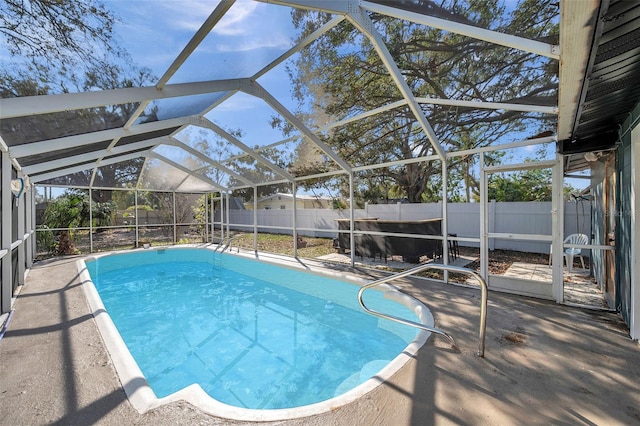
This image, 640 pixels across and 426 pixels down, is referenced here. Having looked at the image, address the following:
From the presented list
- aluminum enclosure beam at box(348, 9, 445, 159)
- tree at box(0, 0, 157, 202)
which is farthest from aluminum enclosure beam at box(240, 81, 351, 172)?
aluminum enclosure beam at box(348, 9, 445, 159)

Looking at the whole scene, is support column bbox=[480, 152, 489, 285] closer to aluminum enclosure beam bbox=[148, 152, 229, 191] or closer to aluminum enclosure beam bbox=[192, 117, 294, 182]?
aluminum enclosure beam bbox=[192, 117, 294, 182]

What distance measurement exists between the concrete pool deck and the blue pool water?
94 cm

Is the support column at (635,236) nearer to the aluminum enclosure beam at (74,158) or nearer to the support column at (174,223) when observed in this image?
the aluminum enclosure beam at (74,158)

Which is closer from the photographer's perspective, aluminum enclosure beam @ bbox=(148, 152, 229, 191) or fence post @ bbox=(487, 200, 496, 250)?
aluminum enclosure beam @ bbox=(148, 152, 229, 191)

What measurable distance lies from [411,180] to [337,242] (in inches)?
138

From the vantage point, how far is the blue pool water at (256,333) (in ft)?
11.2

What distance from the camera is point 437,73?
423 centimetres

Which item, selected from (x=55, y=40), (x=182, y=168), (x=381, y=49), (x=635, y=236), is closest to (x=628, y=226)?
(x=635, y=236)

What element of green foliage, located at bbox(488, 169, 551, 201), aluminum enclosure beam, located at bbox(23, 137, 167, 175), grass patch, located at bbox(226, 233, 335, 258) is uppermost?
aluminum enclosure beam, located at bbox(23, 137, 167, 175)

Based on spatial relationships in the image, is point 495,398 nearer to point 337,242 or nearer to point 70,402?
point 70,402

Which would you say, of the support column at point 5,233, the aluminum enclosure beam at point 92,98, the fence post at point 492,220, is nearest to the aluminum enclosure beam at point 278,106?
the aluminum enclosure beam at point 92,98

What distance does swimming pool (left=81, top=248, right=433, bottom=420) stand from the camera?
3.11 metres

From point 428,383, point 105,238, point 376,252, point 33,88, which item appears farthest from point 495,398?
point 105,238

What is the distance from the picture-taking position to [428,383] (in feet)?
7.90
